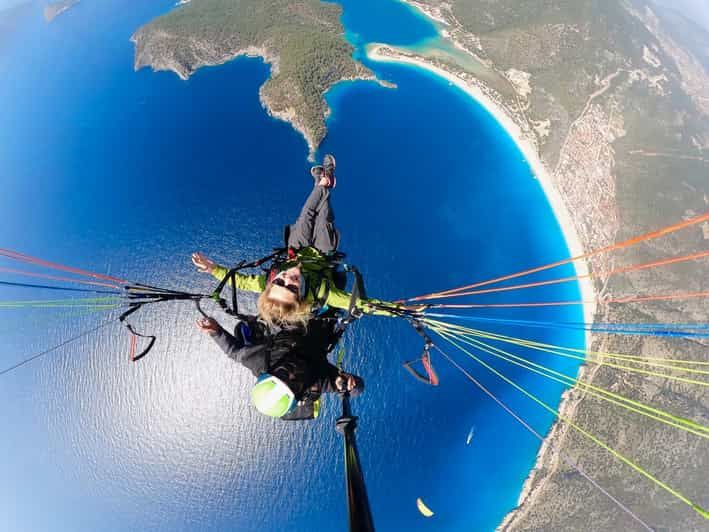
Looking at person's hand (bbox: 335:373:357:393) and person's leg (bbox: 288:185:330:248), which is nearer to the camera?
person's hand (bbox: 335:373:357:393)

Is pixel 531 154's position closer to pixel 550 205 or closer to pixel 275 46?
pixel 550 205

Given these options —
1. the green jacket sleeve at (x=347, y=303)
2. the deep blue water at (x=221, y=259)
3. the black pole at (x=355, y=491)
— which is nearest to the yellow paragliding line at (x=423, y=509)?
the deep blue water at (x=221, y=259)

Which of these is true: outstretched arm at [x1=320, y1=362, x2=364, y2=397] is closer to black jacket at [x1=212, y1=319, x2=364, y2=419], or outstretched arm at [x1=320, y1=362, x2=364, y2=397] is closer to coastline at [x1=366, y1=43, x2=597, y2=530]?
black jacket at [x1=212, y1=319, x2=364, y2=419]

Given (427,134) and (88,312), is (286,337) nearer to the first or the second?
(88,312)

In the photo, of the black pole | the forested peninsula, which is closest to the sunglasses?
the black pole

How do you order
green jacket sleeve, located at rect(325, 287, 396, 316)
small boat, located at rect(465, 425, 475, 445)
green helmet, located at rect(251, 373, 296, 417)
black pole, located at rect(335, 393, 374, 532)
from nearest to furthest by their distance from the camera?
black pole, located at rect(335, 393, 374, 532)
green helmet, located at rect(251, 373, 296, 417)
green jacket sleeve, located at rect(325, 287, 396, 316)
small boat, located at rect(465, 425, 475, 445)

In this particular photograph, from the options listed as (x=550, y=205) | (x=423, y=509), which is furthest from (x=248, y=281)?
(x=550, y=205)
